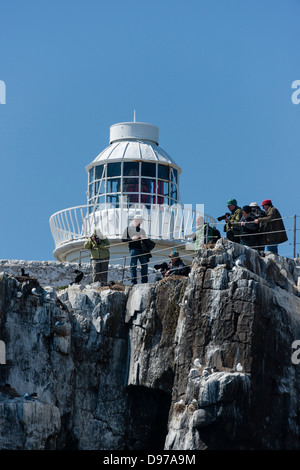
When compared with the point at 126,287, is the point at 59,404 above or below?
below

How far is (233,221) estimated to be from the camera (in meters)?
42.0

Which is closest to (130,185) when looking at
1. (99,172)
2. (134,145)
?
(99,172)

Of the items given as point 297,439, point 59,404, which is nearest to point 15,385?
point 59,404

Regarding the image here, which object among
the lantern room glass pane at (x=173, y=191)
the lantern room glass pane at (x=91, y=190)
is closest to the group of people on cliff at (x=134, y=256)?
the lantern room glass pane at (x=91, y=190)

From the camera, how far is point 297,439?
3825 cm

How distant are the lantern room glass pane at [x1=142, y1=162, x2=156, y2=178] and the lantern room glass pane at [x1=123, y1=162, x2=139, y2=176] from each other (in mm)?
227

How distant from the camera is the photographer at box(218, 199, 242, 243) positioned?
137ft

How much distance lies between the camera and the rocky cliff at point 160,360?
38.1m

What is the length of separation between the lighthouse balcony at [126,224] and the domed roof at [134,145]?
1.53 meters

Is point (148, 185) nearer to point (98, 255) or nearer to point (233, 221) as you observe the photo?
point (98, 255)
